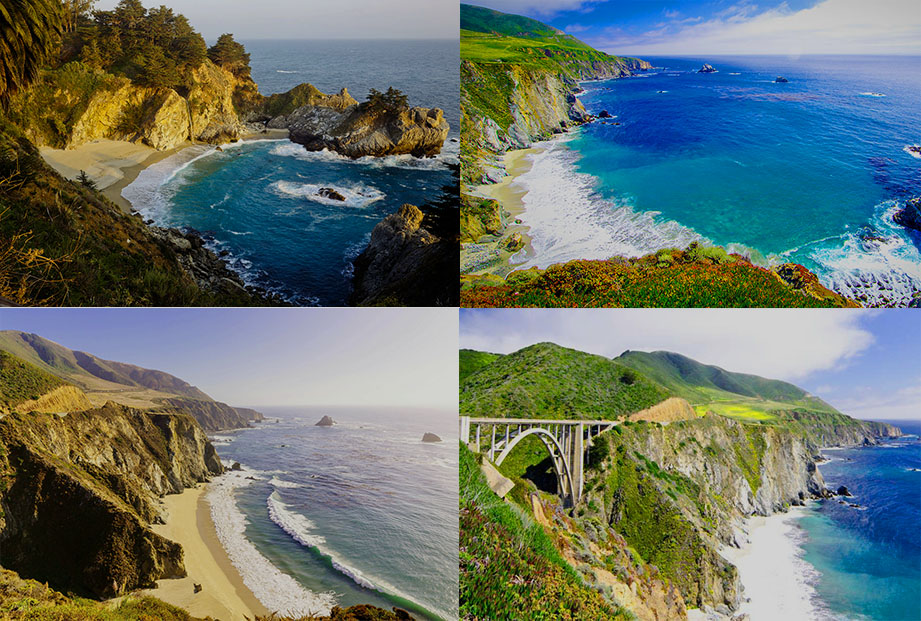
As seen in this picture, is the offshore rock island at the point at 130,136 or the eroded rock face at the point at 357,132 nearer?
the offshore rock island at the point at 130,136

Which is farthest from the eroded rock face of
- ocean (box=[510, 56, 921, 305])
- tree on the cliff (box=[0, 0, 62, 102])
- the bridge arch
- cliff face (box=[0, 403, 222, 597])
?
cliff face (box=[0, 403, 222, 597])

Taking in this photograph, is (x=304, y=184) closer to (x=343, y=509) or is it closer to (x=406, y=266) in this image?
(x=406, y=266)

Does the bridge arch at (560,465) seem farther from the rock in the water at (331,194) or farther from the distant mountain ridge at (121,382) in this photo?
the rock in the water at (331,194)

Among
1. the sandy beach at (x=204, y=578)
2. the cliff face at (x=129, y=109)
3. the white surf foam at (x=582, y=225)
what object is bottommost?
the sandy beach at (x=204, y=578)

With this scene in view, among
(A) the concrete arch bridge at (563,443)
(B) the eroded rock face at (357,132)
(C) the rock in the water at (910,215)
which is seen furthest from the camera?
(B) the eroded rock face at (357,132)

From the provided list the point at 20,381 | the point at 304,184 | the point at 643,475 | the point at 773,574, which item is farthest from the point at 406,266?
the point at 773,574

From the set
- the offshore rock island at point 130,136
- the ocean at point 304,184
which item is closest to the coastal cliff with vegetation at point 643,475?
the offshore rock island at point 130,136

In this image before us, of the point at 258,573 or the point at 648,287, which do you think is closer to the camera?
the point at 258,573

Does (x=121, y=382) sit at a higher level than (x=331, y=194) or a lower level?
lower

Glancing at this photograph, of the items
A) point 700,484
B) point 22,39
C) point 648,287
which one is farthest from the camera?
point 700,484
